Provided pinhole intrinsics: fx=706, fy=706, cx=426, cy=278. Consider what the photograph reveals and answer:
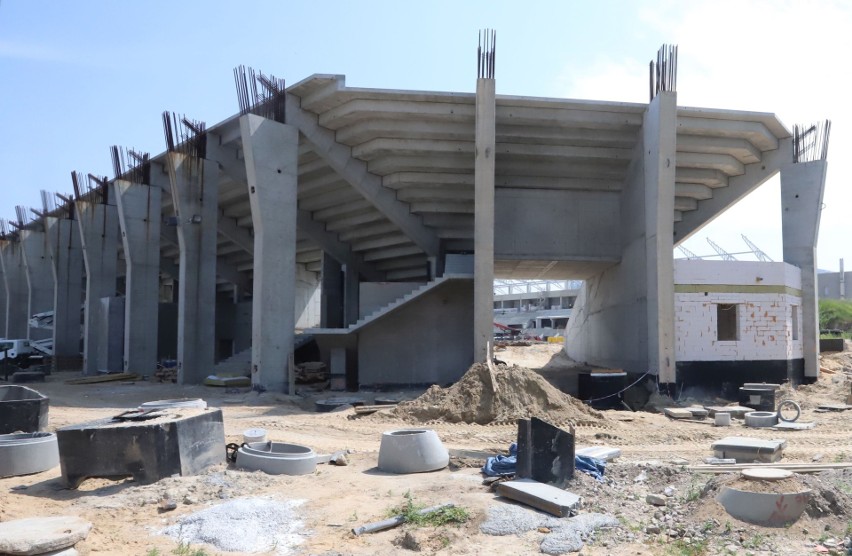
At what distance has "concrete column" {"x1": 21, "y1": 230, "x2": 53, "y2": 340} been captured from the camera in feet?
130

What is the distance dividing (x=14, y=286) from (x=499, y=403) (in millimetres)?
39687

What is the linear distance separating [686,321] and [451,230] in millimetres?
9436

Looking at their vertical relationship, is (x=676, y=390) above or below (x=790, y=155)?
below

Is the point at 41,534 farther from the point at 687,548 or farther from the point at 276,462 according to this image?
the point at 687,548

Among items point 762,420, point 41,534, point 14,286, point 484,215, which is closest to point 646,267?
point 484,215

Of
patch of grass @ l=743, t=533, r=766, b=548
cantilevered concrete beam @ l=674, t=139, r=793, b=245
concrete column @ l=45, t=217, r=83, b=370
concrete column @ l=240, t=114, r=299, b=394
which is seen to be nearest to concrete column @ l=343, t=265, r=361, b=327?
concrete column @ l=240, t=114, r=299, b=394

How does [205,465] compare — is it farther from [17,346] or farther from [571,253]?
[17,346]

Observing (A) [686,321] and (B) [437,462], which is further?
(A) [686,321]

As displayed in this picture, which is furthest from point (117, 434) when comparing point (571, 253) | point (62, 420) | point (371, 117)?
point (571, 253)

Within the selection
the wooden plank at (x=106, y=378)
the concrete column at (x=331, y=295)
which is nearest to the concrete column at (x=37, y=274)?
the wooden plank at (x=106, y=378)

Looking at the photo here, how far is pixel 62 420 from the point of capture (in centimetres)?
1521

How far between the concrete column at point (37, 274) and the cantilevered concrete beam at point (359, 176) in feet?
80.2

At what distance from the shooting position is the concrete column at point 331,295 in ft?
100

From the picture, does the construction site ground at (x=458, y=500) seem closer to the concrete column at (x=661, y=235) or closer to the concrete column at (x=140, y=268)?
the concrete column at (x=661, y=235)
